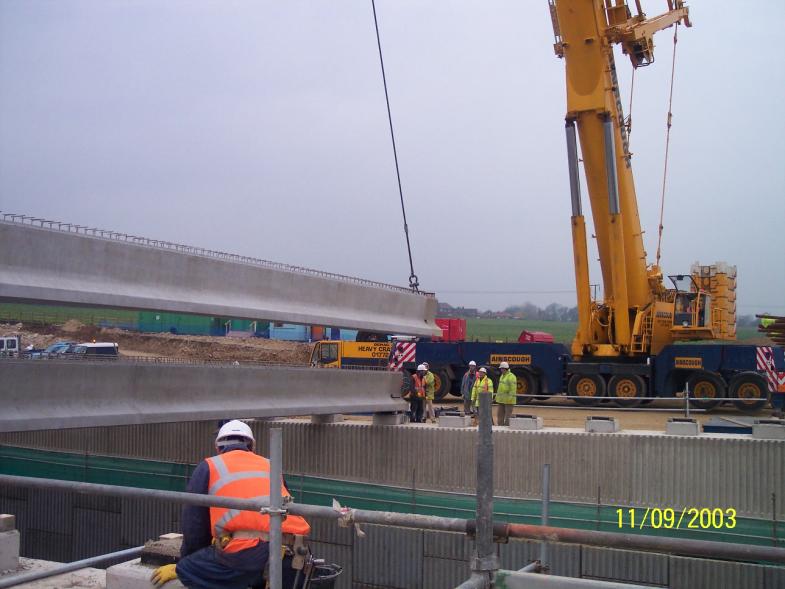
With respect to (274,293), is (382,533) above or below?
below

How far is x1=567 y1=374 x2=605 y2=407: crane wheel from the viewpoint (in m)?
21.1

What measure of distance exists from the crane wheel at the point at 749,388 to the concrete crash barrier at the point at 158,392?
11.8m

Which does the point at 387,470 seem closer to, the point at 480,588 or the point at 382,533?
the point at 382,533

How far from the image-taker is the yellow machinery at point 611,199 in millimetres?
19328

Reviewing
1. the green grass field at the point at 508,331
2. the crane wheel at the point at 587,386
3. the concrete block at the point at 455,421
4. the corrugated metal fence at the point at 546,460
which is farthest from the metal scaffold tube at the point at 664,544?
the green grass field at the point at 508,331

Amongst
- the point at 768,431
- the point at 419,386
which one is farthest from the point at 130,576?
the point at 419,386

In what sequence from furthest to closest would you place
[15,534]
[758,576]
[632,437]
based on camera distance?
[632,437] → [758,576] → [15,534]

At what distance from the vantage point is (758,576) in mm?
9133

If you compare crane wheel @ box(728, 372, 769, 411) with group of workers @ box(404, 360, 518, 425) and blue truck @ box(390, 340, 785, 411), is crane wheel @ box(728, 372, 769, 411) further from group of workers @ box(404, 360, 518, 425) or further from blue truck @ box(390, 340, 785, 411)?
group of workers @ box(404, 360, 518, 425)

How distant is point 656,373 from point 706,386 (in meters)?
1.37

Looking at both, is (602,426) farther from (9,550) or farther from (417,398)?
(9,550)

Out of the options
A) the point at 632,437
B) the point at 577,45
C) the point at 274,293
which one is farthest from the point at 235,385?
the point at 577,45

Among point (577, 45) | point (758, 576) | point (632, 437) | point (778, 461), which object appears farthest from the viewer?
point (577, 45)

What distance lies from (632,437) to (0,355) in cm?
877
